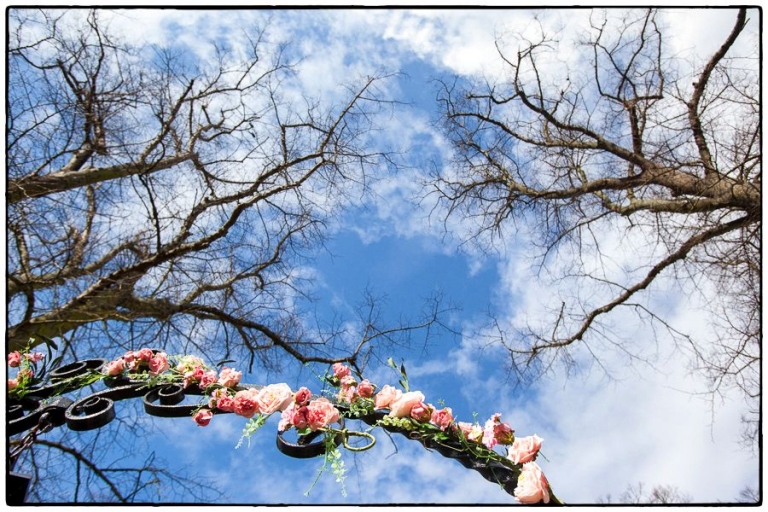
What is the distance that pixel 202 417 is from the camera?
213 centimetres

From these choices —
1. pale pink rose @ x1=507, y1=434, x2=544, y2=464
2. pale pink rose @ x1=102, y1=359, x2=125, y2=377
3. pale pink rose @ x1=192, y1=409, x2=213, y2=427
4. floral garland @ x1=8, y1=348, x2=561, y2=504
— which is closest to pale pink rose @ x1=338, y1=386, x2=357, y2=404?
floral garland @ x1=8, y1=348, x2=561, y2=504

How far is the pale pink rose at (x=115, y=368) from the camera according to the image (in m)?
2.49

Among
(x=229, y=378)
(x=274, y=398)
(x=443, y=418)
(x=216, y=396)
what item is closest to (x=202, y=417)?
(x=216, y=396)

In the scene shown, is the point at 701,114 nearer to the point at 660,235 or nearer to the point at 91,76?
the point at 660,235

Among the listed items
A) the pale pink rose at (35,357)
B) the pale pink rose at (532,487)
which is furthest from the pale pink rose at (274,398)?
the pale pink rose at (35,357)

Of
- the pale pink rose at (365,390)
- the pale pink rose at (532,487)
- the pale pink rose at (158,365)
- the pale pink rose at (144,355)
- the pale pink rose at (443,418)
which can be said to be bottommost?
the pale pink rose at (532,487)

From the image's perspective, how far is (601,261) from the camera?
171 inches

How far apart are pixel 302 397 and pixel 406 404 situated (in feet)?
1.43

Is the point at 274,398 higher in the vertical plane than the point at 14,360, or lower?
lower

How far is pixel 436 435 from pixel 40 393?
197cm

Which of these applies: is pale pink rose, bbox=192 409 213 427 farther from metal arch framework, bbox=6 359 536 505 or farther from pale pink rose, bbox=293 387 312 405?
pale pink rose, bbox=293 387 312 405

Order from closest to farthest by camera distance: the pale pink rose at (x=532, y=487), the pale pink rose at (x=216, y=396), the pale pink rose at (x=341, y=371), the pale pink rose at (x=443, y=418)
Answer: the pale pink rose at (x=532, y=487), the pale pink rose at (x=443, y=418), the pale pink rose at (x=216, y=396), the pale pink rose at (x=341, y=371)

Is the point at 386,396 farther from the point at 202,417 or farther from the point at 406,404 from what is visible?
the point at 202,417

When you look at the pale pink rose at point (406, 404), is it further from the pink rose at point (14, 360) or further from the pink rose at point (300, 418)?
the pink rose at point (14, 360)
